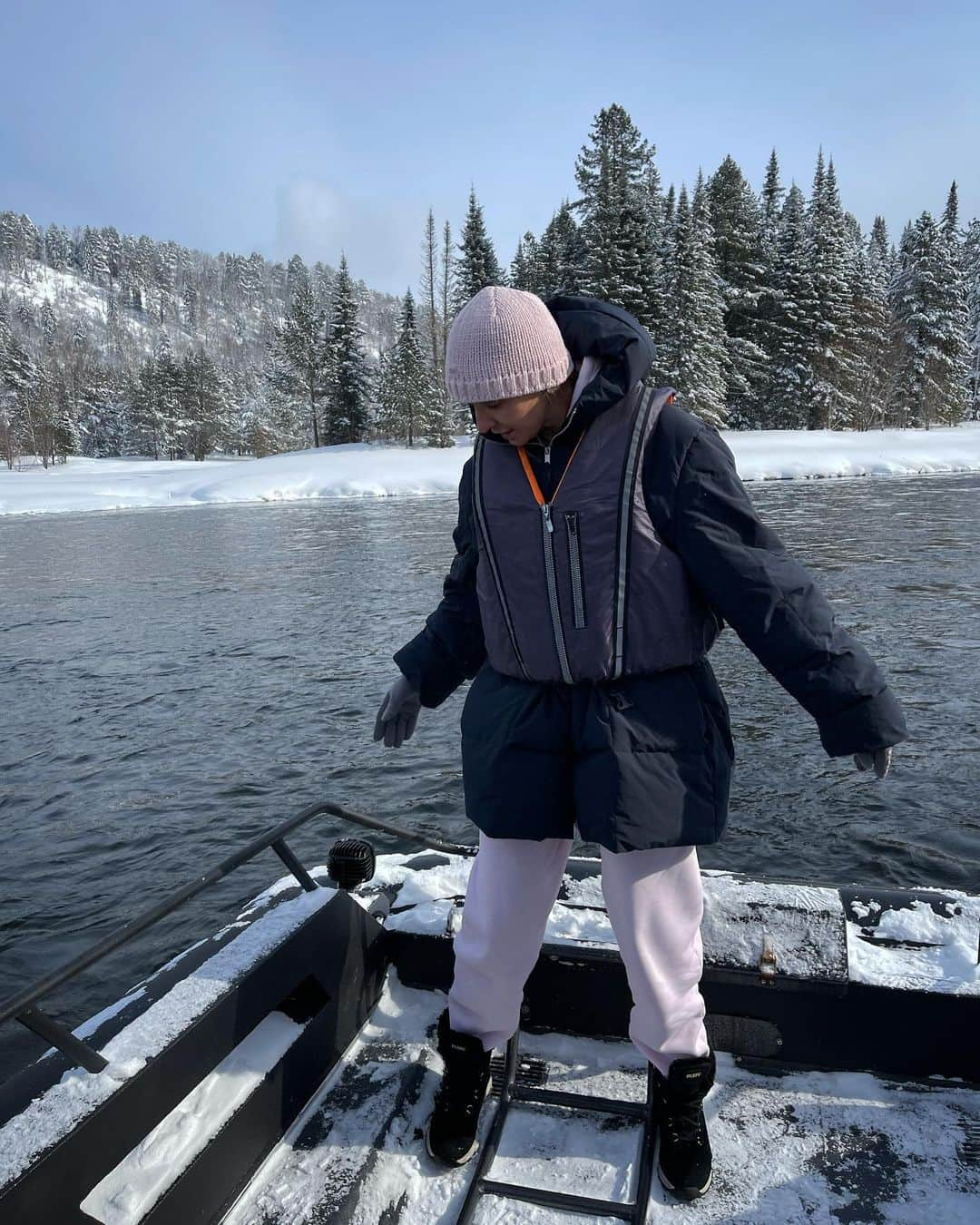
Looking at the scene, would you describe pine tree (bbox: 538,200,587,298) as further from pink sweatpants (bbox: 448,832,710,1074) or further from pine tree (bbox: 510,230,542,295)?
pink sweatpants (bbox: 448,832,710,1074)

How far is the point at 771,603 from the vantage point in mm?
1820

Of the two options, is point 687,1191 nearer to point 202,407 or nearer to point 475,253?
point 475,253

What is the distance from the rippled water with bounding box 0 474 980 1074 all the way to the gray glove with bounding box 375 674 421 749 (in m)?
2.68

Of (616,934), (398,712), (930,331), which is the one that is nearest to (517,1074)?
(616,934)

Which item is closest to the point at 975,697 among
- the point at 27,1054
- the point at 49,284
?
A: the point at 27,1054

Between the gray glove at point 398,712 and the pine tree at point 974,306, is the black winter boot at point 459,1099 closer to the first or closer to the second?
the gray glove at point 398,712

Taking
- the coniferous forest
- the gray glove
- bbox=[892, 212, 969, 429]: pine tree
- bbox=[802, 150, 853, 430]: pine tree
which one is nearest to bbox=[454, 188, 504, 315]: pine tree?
the coniferous forest

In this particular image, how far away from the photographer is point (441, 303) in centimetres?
6100

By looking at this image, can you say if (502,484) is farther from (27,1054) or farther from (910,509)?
(910,509)

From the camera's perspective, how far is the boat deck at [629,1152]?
2021mm

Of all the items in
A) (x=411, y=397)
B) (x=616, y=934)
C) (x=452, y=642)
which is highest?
(x=411, y=397)

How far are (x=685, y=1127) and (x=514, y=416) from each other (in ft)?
5.58

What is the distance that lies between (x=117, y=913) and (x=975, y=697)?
6778 mm

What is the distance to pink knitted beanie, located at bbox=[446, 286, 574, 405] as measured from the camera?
181cm
